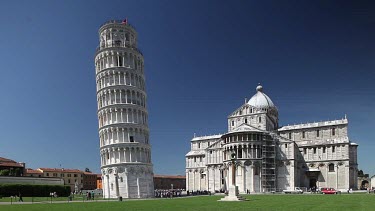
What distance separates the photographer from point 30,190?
2464 inches

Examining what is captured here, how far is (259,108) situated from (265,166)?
57.8ft

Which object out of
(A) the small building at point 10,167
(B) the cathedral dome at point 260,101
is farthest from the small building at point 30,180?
(B) the cathedral dome at point 260,101

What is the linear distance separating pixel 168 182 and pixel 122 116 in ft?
295

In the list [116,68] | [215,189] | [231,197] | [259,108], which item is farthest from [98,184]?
[231,197]

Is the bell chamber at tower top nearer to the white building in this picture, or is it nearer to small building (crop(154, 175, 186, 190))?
the white building

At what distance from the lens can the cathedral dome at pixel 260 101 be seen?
92681 mm

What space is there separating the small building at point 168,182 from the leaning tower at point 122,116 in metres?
75.8

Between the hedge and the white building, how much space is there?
34597mm

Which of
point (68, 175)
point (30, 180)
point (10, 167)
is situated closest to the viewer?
point (30, 180)

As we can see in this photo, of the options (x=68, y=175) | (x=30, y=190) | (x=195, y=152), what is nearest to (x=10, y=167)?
(x=30, y=190)

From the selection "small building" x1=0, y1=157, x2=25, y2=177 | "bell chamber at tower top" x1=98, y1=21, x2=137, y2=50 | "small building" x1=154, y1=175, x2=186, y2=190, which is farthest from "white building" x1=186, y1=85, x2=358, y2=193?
"small building" x1=154, y1=175, x2=186, y2=190

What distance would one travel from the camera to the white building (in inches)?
3034

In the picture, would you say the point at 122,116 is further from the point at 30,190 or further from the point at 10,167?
the point at 10,167

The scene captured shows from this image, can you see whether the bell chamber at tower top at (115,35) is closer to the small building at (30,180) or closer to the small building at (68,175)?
the small building at (30,180)
